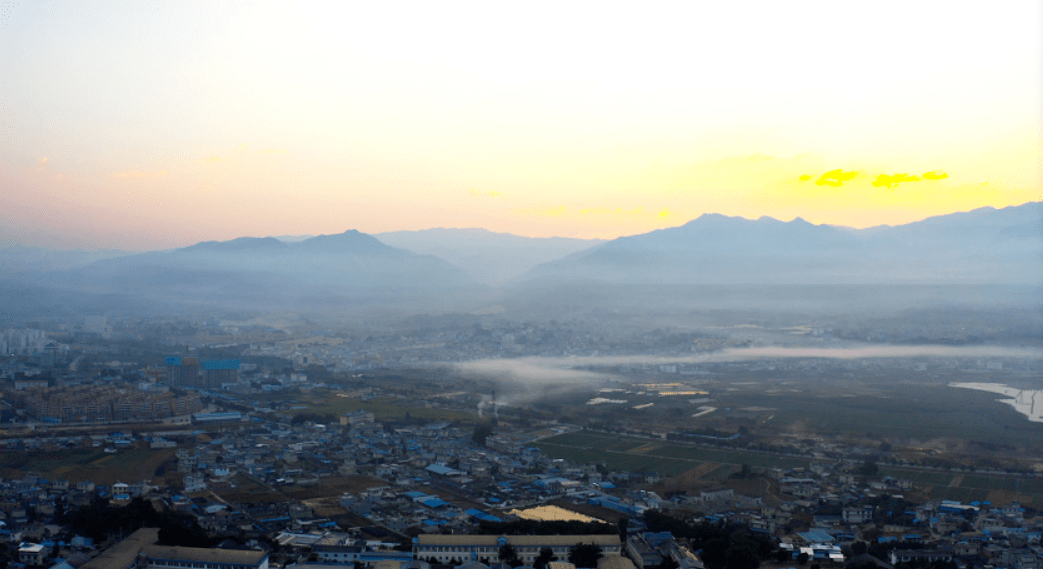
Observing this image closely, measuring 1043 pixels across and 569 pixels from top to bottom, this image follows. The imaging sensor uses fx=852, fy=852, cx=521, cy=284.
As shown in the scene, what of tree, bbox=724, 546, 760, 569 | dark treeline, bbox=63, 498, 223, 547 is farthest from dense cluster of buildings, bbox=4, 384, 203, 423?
A: tree, bbox=724, 546, 760, 569

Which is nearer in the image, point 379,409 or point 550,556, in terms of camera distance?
point 550,556

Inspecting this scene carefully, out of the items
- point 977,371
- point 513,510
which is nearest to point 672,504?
point 513,510

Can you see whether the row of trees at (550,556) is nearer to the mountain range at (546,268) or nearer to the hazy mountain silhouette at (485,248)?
the mountain range at (546,268)

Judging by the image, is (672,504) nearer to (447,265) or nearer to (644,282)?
(644,282)

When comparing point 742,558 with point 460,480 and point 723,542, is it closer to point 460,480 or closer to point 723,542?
point 723,542

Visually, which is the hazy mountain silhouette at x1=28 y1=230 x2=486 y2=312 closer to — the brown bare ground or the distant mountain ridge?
the distant mountain ridge

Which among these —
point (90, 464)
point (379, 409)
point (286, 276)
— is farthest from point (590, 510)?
point (286, 276)
